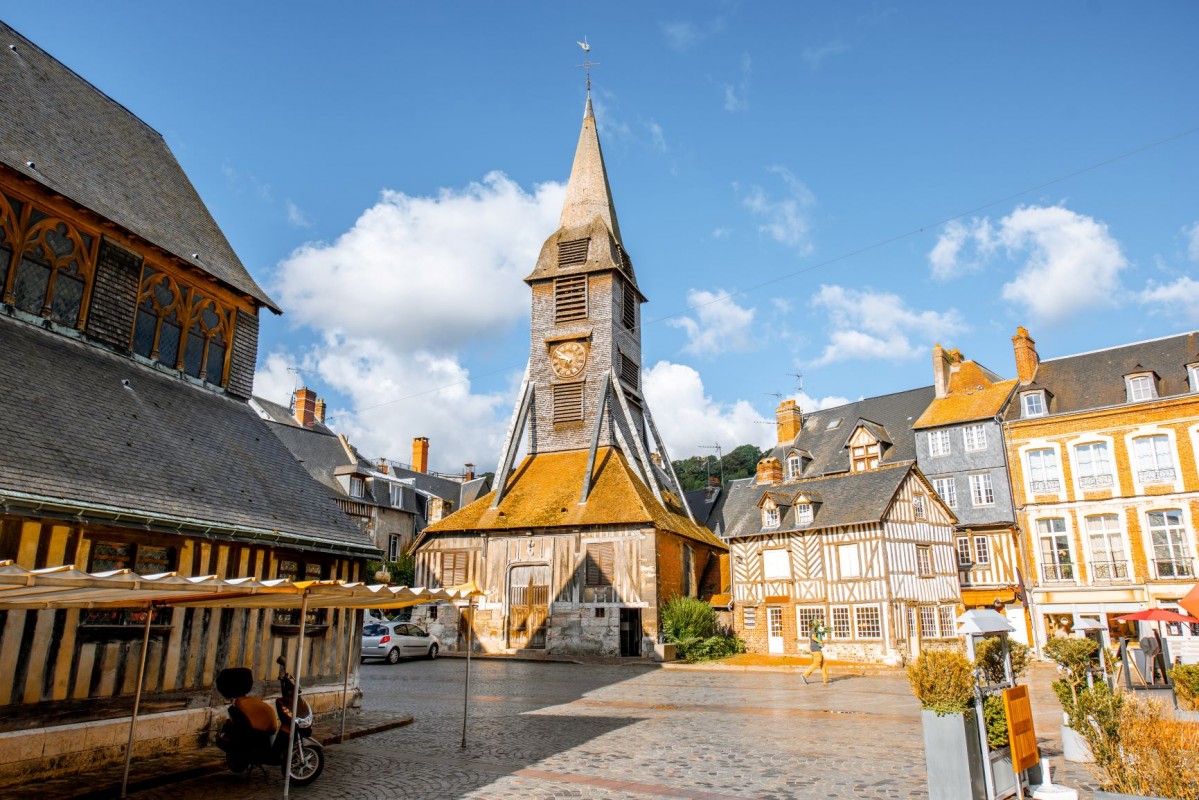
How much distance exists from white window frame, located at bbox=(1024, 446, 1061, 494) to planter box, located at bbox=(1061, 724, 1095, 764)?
20300 millimetres

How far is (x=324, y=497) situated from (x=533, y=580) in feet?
43.0

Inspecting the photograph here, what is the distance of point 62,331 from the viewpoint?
10.2 meters

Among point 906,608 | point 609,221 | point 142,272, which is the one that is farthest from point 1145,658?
point 609,221

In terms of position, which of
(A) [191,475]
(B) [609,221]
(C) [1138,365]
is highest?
(B) [609,221]

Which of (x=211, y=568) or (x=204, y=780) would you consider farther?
(x=211, y=568)

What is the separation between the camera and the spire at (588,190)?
3186cm

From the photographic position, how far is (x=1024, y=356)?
91.6 ft

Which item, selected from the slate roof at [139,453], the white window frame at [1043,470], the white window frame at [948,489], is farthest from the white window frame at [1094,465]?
the slate roof at [139,453]

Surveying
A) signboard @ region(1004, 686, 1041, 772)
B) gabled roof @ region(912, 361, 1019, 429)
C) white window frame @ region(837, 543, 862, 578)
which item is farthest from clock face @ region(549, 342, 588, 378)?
signboard @ region(1004, 686, 1041, 772)

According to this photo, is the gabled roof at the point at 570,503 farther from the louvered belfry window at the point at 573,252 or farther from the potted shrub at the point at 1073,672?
the potted shrub at the point at 1073,672

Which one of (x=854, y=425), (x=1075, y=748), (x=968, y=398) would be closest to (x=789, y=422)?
(x=854, y=425)

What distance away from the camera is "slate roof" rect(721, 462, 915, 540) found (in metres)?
23.2

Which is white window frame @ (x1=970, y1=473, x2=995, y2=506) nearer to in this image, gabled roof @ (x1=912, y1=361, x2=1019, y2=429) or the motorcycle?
gabled roof @ (x1=912, y1=361, x2=1019, y2=429)

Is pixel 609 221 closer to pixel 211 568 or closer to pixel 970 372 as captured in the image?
pixel 970 372
